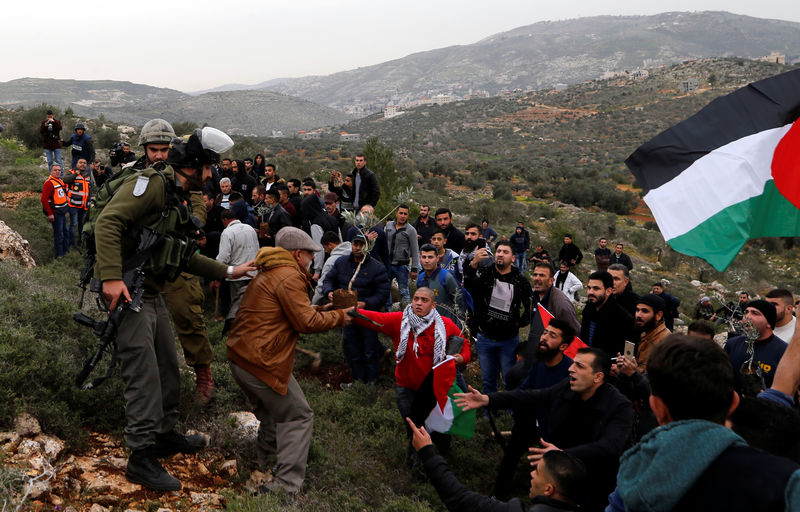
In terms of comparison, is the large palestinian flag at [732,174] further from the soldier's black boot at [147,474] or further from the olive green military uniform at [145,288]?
the soldier's black boot at [147,474]

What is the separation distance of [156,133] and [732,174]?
402 cm

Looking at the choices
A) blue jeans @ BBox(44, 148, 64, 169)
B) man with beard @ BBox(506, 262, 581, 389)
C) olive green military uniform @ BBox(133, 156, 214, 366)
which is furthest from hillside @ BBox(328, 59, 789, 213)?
olive green military uniform @ BBox(133, 156, 214, 366)

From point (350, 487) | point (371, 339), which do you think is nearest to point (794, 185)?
point (350, 487)

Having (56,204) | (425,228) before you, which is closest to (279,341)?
(425,228)

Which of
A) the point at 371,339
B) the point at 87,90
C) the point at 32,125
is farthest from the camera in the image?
the point at 87,90

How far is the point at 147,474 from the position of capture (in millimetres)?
3418

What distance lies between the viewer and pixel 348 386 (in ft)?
21.0

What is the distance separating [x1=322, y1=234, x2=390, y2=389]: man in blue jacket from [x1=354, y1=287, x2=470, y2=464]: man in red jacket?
1.56 meters

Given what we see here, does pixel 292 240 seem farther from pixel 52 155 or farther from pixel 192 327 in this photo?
pixel 52 155

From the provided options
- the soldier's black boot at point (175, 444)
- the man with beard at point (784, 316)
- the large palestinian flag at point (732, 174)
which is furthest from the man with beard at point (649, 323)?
the soldier's black boot at point (175, 444)

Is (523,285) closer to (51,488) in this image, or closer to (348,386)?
(348,386)

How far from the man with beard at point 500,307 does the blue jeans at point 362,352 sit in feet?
4.53

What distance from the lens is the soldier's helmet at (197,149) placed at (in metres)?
3.78

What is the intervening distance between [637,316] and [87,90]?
165 m
